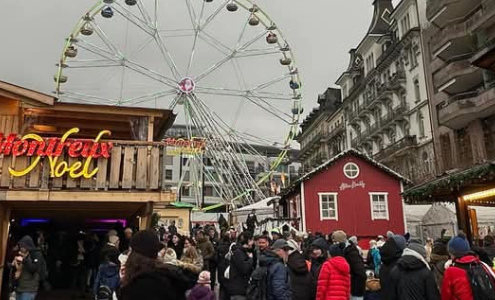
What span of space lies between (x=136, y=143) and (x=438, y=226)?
508 inches

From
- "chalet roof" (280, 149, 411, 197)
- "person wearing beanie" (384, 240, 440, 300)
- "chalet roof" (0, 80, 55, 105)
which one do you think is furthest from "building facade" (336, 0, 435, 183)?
"person wearing beanie" (384, 240, 440, 300)

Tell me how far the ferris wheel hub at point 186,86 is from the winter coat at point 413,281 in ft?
76.0

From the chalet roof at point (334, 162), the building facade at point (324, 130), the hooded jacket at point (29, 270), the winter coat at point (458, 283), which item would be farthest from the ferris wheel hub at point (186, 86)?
the building facade at point (324, 130)

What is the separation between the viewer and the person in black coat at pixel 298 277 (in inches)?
262

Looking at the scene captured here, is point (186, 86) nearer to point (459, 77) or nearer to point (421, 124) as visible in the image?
point (459, 77)

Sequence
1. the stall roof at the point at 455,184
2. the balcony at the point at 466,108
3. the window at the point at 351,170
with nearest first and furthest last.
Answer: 1. the stall roof at the point at 455,184
2. the balcony at the point at 466,108
3. the window at the point at 351,170

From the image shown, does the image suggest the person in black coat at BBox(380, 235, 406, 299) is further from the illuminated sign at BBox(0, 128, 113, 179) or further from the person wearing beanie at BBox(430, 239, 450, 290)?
the illuminated sign at BBox(0, 128, 113, 179)

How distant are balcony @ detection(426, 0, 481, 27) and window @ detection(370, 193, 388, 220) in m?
12.9

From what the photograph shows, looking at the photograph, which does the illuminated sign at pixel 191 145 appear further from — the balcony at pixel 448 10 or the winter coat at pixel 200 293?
the winter coat at pixel 200 293

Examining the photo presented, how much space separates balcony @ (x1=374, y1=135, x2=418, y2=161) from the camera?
3819cm

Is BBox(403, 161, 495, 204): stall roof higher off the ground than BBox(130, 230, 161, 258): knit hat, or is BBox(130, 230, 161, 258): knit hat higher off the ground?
BBox(403, 161, 495, 204): stall roof

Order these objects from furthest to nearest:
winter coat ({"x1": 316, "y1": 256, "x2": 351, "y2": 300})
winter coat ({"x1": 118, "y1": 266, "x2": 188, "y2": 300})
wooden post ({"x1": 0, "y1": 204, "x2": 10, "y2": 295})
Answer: wooden post ({"x1": 0, "y1": 204, "x2": 10, "y2": 295}) < winter coat ({"x1": 316, "y1": 256, "x2": 351, "y2": 300}) < winter coat ({"x1": 118, "y1": 266, "x2": 188, "y2": 300})

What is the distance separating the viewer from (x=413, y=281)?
4.93m

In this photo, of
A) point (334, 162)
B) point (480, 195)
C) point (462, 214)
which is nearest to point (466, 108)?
point (334, 162)
